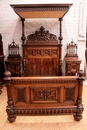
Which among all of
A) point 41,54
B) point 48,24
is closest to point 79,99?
point 41,54

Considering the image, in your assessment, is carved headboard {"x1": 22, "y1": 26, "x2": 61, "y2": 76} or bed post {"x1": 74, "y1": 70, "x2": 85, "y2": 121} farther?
carved headboard {"x1": 22, "y1": 26, "x2": 61, "y2": 76}

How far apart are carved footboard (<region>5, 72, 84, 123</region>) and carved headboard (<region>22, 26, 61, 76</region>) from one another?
84.2 inches

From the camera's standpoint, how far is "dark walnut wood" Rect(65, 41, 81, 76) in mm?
4062

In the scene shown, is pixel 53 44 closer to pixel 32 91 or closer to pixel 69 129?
pixel 32 91

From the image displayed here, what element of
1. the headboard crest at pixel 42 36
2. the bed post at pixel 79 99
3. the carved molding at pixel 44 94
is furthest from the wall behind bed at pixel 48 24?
the carved molding at pixel 44 94

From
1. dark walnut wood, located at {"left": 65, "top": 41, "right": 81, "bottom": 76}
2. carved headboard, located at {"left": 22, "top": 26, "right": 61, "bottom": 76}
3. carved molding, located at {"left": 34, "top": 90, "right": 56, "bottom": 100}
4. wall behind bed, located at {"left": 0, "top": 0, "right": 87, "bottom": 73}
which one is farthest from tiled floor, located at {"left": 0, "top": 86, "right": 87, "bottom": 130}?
wall behind bed, located at {"left": 0, "top": 0, "right": 87, "bottom": 73}

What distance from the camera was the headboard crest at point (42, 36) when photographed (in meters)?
4.25

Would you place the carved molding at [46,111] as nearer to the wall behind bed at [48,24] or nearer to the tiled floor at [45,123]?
the tiled floor at [45,123]

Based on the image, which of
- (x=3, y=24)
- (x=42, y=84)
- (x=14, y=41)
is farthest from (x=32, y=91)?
(x=3, y=24)

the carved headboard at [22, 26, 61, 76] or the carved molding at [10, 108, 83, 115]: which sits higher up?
the carved headboard at [22, 26, 61, 76]

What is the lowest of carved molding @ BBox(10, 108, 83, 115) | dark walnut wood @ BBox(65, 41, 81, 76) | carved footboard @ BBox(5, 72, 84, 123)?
carved molding @ BBox(10, 108, 83, 115)

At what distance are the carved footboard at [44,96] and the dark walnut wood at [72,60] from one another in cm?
197

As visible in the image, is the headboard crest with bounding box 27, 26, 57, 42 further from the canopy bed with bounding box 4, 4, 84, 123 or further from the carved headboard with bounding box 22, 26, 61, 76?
the canopy bed with bounding box 4, 4, 84, 123

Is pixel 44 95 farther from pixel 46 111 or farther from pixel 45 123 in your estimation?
pixel 45 123
